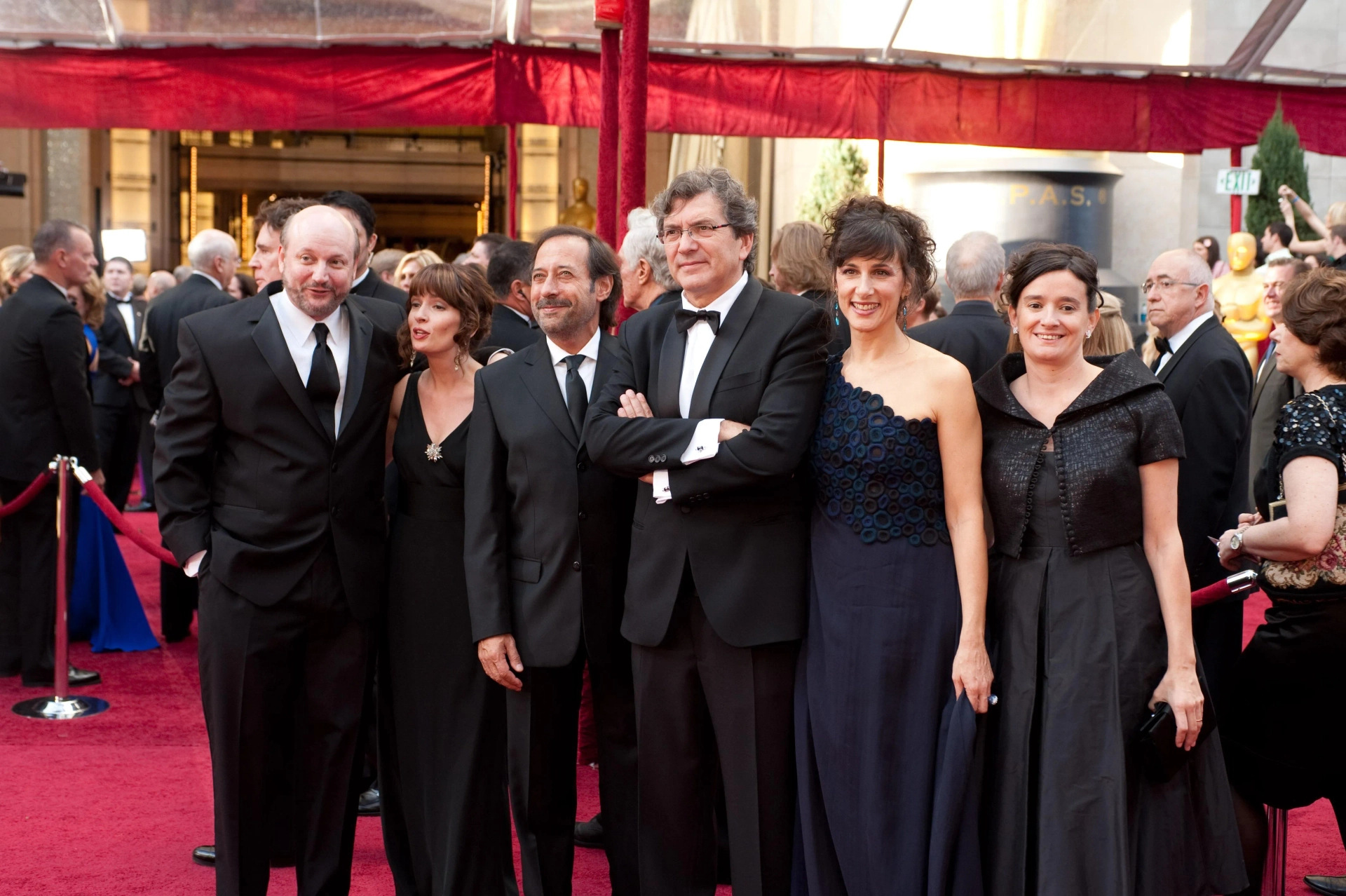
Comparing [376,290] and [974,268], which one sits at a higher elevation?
[974,268]

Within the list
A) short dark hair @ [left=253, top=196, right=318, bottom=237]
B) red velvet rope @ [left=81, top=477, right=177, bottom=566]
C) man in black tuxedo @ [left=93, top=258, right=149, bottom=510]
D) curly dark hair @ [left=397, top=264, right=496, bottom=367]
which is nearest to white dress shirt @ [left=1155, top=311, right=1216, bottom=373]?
curly dark hair @ [left=397, top=264, right=496, bottom=367]

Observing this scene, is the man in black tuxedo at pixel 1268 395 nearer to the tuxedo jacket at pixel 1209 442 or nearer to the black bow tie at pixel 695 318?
the tuxedo jacket at pixel 1209 442

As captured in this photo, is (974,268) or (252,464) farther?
(974,268)

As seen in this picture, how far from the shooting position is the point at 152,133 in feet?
65.5

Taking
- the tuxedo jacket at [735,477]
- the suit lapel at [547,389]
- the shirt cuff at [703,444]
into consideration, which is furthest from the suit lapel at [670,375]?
the suit lapel at [547,389]

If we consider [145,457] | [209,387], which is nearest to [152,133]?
[145,457]

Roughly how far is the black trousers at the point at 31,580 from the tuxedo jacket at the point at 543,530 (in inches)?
146

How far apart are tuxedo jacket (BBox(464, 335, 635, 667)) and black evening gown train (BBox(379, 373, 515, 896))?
0.19m

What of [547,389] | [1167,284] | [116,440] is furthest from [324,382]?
[116,440]

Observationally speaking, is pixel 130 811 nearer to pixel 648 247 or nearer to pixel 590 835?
pixel 590 835

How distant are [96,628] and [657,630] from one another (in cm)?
487

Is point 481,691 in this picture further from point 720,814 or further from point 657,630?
point 720,814

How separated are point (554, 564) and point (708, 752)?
64cm

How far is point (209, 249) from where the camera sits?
7.34 m
